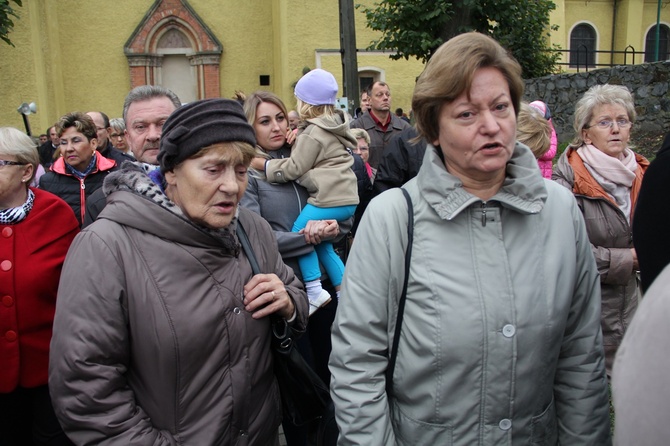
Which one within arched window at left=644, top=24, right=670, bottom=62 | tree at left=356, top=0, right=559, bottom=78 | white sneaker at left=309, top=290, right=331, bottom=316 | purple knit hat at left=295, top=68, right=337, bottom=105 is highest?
arched window at left=644, top=24, right=670, bottom=62

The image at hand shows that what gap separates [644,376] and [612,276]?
2386mm

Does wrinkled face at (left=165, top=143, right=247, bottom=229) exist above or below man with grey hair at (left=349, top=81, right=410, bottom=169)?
below

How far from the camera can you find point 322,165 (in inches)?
134

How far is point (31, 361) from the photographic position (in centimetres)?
250

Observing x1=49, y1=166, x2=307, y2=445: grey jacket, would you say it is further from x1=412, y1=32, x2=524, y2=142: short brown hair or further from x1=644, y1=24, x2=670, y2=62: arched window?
x1=644, y1=24, x2=670, y2=62: arched window

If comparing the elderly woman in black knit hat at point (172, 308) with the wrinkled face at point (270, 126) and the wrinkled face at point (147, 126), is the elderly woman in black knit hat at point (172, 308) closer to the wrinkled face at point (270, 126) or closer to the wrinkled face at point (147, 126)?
the wrinkled face at point (147, 126)

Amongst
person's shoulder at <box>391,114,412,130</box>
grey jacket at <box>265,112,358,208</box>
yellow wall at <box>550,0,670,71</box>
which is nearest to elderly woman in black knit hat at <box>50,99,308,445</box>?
grey jacket at <box>265,112,358,208</box>

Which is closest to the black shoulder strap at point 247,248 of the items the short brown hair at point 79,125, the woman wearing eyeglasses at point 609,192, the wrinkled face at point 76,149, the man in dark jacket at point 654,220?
the man in dark jacket at point 654,220

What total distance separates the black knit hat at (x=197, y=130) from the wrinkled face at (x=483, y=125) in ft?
2.42

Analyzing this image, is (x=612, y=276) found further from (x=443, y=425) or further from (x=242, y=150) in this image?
(x=242, y=150)

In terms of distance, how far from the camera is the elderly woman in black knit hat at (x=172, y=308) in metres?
1.73

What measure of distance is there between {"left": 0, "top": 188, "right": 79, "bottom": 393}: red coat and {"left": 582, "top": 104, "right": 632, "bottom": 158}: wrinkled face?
9.61 feet

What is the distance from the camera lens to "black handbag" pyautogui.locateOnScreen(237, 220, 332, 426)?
2139 millimetres

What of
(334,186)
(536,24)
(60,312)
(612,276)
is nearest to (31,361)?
(60,312)
